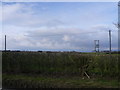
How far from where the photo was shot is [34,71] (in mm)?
16609

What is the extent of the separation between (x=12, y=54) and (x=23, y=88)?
7.56 metres

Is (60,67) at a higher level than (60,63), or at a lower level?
lower

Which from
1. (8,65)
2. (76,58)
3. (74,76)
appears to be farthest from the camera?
(8,65)

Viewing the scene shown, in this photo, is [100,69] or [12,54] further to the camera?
[12,54]

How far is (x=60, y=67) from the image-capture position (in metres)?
16.6

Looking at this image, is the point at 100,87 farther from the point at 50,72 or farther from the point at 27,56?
the point at 27,56

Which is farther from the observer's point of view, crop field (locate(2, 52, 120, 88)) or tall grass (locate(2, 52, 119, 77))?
tall grass (locate(2, 52, 119, 77))

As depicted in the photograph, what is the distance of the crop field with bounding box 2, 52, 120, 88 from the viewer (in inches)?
575

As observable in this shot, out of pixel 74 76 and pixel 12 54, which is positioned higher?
pixel 12 54

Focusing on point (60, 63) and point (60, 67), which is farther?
point (60, 63)

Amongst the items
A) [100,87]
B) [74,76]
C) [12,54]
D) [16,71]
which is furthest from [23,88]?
[12,54]

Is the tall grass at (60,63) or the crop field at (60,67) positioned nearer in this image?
the crop field at (60,67)

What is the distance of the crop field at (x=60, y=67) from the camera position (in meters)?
14.6

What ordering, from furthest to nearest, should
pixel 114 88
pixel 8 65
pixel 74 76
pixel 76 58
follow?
pixel 8 65, pixel 76 58, pixel 74 76, pixel 114 88
